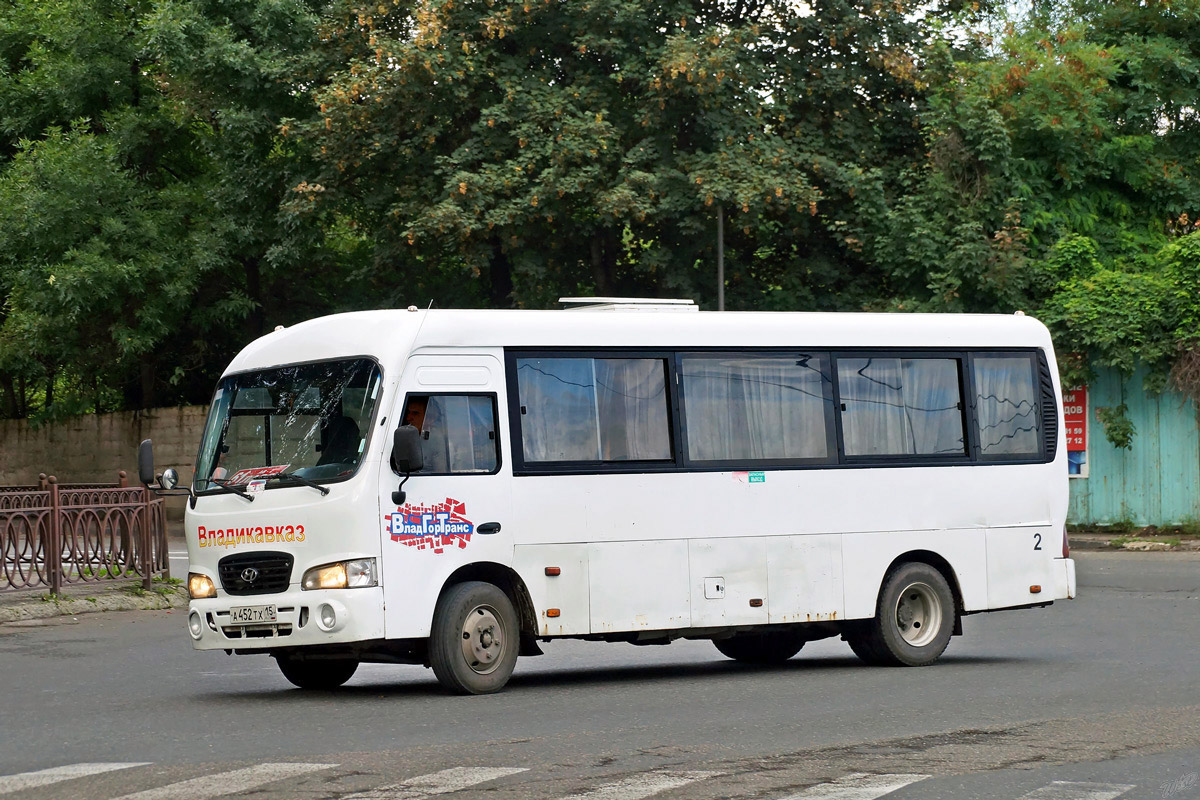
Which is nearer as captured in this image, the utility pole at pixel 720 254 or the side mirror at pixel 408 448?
the side mirror at pixel 408 448

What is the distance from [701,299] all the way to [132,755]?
22.1 m

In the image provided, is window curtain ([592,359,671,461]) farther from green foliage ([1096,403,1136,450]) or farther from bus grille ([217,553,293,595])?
green foliage ([1096,403,1136,450])

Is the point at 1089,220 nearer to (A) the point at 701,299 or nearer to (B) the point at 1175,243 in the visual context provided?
(B) the point at 1175,243

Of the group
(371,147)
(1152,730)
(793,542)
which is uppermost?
(371,147)

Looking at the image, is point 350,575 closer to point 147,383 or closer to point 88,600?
point 88,600

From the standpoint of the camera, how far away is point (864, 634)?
1389cm

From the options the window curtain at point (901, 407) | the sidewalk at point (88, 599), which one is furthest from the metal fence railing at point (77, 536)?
the window curtain at point (901, 407)

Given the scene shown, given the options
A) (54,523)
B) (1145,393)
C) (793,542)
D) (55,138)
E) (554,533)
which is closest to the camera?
(554,533)

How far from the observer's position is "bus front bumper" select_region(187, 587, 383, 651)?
37.0 feet

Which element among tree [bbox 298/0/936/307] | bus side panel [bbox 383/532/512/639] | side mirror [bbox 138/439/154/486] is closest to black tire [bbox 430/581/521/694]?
bus side panel [bbox 383/532/512/639]

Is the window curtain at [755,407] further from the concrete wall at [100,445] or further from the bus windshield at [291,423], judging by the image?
the concrete wall at [100,445]

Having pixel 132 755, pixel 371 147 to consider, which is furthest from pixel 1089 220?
pixel 132 755

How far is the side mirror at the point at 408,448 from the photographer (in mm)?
11234

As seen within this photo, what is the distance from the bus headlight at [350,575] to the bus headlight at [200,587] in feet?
3.44
